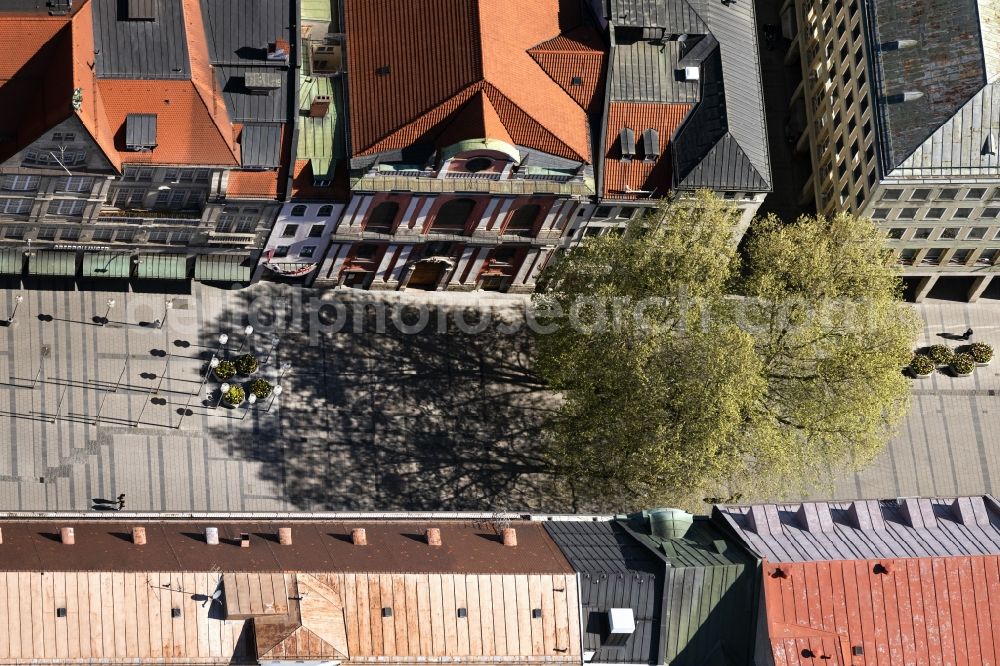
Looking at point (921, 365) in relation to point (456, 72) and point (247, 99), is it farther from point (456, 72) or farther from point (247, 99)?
point (247, 99)

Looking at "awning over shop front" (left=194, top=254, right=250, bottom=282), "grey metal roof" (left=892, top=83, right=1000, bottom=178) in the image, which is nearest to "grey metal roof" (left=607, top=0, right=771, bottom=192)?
"grey metal roof" (left=892, top=83, right=1000, bottom=178)

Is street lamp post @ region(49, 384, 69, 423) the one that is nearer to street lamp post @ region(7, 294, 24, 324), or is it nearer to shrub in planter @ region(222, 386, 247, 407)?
street lamp post @ region(7, 294, 24, 324)

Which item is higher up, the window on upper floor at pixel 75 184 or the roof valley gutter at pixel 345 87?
the roof valley gutter at pixel 345 87

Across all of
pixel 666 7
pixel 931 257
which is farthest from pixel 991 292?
pixel 666 7

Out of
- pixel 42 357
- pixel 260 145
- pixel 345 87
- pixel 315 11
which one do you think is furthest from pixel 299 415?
pixel 315 11

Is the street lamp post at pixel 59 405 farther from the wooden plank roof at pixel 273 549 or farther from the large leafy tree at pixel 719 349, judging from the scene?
the large leafy tree at pixel 719 349

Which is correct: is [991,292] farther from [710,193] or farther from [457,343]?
[457,343]

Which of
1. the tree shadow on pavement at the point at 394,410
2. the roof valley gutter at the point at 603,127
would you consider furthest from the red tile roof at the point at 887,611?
the roof valley gutter at the point at 603,127
